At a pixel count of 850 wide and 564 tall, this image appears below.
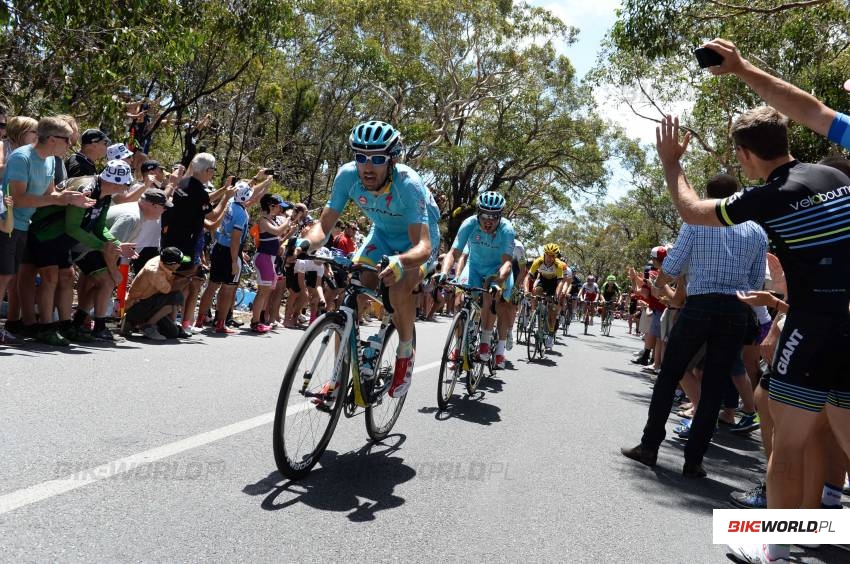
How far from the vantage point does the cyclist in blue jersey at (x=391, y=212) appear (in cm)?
491

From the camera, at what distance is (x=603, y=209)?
7112cm

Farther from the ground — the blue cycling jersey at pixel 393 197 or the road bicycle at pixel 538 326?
the blue cycling jersey at pixel 393 197

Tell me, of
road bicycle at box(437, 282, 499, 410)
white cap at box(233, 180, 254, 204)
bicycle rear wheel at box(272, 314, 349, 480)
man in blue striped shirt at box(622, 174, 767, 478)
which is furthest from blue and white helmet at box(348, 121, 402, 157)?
white cap at box(233, 180, 254, 204)

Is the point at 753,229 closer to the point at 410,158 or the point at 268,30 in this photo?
the point at 268,30

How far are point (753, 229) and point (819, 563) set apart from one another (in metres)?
2.71

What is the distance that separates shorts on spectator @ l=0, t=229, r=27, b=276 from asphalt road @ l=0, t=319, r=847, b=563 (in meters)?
0.83

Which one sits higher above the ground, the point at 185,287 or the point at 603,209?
the point at 603,209

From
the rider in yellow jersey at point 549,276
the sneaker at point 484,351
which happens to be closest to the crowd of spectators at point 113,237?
the sneaker at point 484,351

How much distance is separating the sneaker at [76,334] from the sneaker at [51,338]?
0.90 feet

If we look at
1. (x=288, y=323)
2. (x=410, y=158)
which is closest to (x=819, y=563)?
(x=288, y=323)

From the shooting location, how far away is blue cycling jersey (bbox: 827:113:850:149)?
10.4 ft

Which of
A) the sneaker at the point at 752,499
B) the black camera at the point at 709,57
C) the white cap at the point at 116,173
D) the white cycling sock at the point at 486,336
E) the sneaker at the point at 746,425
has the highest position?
the black camera at the point at 709,57

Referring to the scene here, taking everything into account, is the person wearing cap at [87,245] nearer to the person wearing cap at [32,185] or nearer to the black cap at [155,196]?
the person wearing cap at [32,185]

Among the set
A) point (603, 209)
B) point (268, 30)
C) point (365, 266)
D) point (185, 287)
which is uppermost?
point (603, 209)
